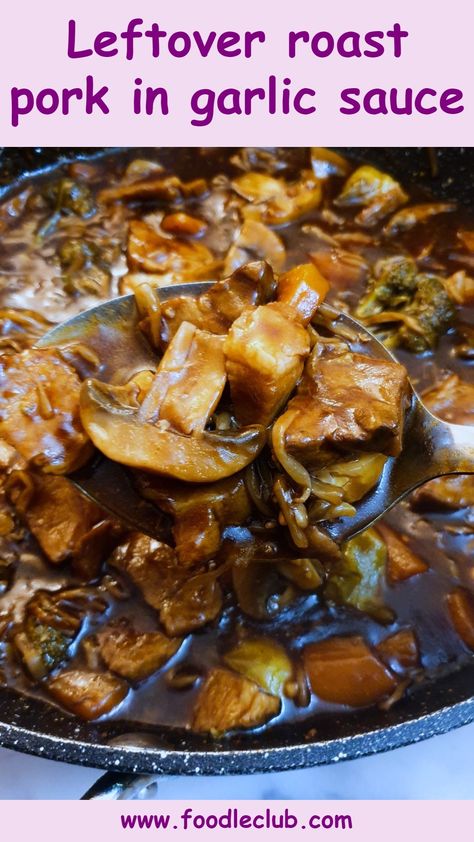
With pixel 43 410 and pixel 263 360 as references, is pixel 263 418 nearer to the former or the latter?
pixel 263 360

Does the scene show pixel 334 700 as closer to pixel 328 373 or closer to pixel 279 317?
pixel 328 373

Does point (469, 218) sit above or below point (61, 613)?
above

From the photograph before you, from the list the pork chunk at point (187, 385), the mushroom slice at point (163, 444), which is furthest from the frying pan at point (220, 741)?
the pork chunk at point (187, 385)

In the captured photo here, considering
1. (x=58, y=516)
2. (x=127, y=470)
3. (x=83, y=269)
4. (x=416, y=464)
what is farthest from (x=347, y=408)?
(x=83, y=269)

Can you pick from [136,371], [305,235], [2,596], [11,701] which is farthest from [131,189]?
[11,701]

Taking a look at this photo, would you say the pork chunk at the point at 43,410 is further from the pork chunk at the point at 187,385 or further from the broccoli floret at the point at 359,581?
the broccoli floret at the point at 359,581

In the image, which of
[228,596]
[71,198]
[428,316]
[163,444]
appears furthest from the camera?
[71,198]
